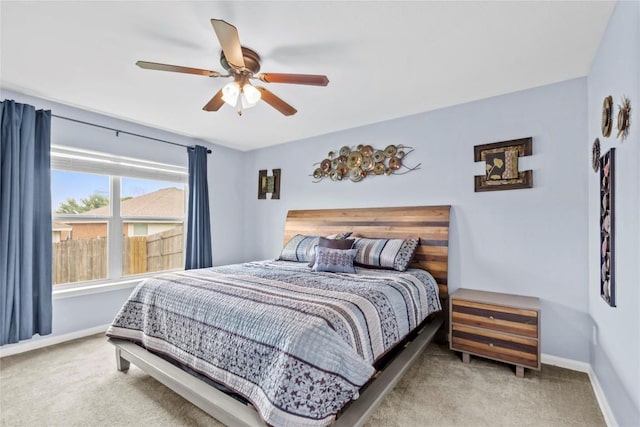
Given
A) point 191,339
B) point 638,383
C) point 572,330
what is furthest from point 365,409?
point 572,330

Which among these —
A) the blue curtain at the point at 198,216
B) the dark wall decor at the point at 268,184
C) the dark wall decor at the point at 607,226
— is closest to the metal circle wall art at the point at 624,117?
the dark wall decor at the point at 607,226

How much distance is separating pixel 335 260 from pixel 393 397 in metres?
1.22

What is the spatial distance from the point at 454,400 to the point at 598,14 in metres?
2.58

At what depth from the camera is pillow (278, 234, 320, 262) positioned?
11.6 feet

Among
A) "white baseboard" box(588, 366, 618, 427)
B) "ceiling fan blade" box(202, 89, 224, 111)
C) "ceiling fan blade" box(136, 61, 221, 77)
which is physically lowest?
"white baseboard" box(588, 366, 618, 427)

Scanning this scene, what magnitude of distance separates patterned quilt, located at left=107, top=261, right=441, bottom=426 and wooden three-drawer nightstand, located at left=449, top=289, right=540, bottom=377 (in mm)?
297

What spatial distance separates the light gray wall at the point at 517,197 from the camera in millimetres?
2541

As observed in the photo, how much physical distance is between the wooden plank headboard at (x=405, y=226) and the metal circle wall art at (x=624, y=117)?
1.61 m

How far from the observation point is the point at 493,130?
116 inches

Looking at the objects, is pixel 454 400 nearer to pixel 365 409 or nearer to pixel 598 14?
pixel 365 409

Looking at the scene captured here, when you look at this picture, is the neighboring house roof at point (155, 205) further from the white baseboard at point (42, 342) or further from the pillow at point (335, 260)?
the pillow at point (335, 260)

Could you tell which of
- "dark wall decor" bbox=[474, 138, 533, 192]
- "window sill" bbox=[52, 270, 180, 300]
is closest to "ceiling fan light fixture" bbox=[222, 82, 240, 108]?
"dark wall decor" bbox=[474, 138, 533, 192]

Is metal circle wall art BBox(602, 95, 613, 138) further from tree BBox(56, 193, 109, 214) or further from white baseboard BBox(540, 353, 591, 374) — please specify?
tree BBox(56, 193, 109, 214)

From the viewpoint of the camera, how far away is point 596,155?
2.22 meters
